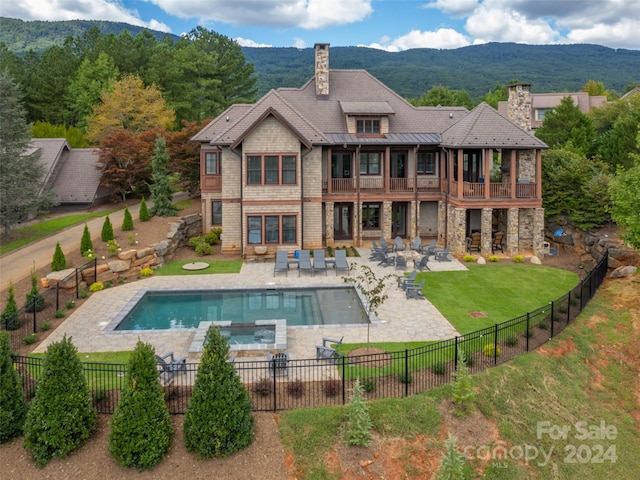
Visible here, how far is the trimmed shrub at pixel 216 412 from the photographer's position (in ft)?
32.8

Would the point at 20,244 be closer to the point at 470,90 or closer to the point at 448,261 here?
the point at 448,261

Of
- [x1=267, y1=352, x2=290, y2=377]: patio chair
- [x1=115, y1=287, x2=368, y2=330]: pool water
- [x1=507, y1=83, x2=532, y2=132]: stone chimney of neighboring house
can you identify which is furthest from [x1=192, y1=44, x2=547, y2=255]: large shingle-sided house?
[x1=267, y1=352, x2=290, y2=377]: patio chair

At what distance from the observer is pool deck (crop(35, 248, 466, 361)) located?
15070mm

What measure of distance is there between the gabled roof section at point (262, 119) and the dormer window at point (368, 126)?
339 centimetres

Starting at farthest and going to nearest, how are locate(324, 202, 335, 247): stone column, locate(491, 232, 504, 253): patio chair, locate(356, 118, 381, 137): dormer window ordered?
locate(356, 118, 381, 137): dormer window
locate(324, 202, 335, 247): stone column
locate(491, 232, 504, 253): patio chair

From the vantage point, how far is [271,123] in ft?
84.8

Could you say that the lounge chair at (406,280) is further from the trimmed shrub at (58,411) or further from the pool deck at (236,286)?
the trimmed shrub at (58,411)

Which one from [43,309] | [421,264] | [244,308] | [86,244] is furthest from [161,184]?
[421,264]

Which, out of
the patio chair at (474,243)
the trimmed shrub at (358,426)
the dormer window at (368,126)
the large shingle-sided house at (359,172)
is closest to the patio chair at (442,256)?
the large shingle-sided house at (359,172)

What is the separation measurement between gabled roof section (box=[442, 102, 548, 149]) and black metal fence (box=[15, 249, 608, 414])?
13.6m

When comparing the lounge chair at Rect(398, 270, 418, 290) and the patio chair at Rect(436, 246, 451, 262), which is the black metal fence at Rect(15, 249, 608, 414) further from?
the patio chair at Rect(436, 246, 451, 262)

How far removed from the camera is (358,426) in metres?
10.4

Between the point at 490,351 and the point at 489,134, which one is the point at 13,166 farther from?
the point at 489,134

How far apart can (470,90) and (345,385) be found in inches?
5621
